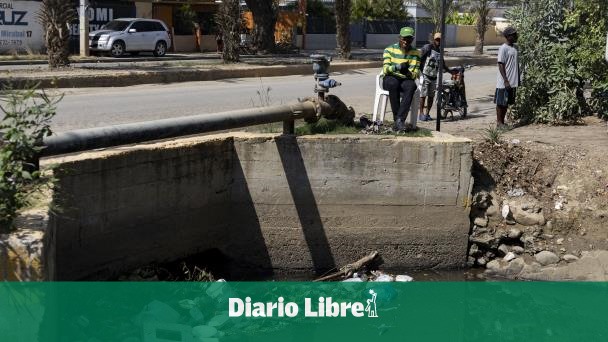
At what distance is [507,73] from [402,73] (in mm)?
2907

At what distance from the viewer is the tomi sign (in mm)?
32906

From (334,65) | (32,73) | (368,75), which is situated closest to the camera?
(32,73)

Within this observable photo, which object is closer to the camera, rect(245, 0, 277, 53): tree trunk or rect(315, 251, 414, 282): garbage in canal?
rect(315, 251, 414, 282): garbage in canal

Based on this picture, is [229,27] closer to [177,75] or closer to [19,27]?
[177,75]

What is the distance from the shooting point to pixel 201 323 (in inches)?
372

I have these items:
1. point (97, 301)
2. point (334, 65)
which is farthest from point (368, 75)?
point (97, 301)

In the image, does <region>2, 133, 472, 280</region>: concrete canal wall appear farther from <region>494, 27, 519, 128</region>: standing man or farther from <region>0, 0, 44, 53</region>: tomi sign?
<region>0, 0, 44, 53</region>: tomi sign

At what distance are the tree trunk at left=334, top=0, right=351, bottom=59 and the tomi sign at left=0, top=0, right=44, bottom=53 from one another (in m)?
11.4

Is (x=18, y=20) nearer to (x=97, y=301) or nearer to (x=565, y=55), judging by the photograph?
(x=565, y=55)

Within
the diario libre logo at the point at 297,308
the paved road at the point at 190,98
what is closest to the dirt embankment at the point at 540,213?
the diario libre logo at the point at 297,308

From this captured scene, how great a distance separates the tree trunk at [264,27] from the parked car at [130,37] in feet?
11.8

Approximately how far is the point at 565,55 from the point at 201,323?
7991 millimetres

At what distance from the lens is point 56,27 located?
2323 cm

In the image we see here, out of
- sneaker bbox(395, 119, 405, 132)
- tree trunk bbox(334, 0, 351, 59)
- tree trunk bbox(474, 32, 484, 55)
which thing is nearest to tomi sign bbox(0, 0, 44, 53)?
tree trunk bbox(334, 0, 351, 59)
